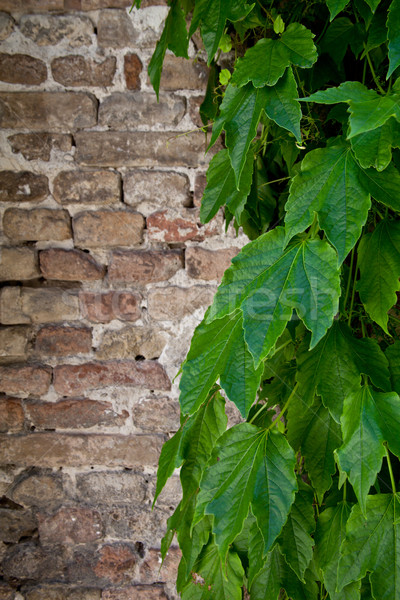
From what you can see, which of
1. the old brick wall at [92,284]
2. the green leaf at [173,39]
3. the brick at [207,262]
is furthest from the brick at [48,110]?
the brick at [207,262]

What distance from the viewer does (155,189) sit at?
1223 mm

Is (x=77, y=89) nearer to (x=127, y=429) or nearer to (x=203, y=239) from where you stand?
(x=203, y=239)

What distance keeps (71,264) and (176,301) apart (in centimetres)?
29

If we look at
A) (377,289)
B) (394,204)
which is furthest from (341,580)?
(394,204)

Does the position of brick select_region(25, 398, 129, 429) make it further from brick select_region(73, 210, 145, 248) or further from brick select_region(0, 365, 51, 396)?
brick select_region(73, 210, 145, 248)

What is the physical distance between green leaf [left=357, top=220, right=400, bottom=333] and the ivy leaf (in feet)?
0.70

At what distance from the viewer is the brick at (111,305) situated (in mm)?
1251

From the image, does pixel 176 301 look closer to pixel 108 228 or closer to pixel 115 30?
pixel 108 228

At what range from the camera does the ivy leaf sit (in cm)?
65

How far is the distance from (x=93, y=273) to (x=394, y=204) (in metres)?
0.82

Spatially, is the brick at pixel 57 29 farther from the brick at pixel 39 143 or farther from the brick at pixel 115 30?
the brick at pixel 39 143

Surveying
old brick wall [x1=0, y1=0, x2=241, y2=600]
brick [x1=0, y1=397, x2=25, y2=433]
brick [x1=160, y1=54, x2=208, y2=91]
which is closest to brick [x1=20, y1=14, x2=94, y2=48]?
old brick wall [x1=0, y1=0, x2=241, y2=600]

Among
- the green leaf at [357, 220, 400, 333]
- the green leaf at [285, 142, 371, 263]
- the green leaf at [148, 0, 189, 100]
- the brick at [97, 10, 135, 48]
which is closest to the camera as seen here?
the green leaf at [285, 142, 371, 263]

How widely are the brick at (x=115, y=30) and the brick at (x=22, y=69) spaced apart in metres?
0.16
